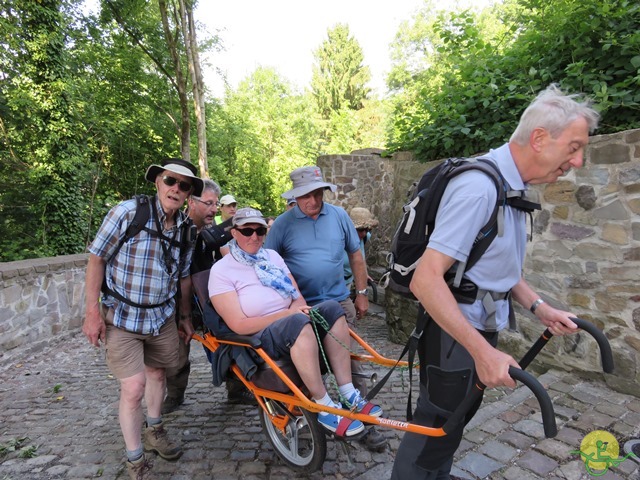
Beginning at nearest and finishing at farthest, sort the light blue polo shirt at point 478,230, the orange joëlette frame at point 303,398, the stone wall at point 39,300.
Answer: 1. the light blue polo shirt at point 478,230
2. the orange joëlette frame at point 303,398
3. the stone wall at point 39,300

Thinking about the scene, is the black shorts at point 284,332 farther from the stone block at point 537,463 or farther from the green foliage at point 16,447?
the green foliage at point 16,447

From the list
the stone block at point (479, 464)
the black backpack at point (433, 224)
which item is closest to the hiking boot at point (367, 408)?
the stone block at point (479, 464)

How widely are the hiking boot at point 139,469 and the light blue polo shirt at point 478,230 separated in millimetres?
2251

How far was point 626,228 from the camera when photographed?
308 centimetres

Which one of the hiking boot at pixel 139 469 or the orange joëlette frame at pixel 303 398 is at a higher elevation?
the orange joëlette frame at pixel 303 398

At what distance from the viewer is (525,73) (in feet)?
14.9

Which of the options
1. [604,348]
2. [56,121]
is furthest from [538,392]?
[56,121]

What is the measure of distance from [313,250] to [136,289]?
1.28 m

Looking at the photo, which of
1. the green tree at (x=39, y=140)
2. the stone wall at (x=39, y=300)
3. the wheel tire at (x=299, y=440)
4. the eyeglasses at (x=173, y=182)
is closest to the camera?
the wheel tire at (x=299, y=440)

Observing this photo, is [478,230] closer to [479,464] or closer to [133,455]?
[479,464]

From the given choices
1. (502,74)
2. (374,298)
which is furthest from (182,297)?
(374,298)

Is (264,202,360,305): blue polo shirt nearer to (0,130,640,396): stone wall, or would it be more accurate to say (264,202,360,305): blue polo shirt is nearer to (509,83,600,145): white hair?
(509,83,600,145): white hair

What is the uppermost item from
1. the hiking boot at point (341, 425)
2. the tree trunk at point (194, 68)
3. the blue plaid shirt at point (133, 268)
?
the tree trunk at point (194, 68)

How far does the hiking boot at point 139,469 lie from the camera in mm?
2482
